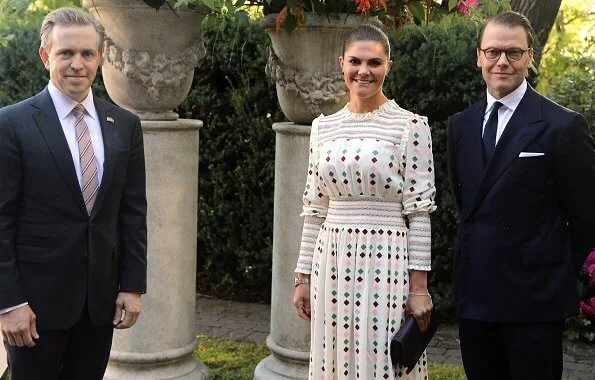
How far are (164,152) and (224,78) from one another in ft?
10.7

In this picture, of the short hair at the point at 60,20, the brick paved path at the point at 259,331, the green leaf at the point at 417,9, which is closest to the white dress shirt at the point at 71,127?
the short hair at the point at 60,20

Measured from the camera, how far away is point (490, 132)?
3.16 meters

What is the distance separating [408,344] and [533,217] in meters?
0.64

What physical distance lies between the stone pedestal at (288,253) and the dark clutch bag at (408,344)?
1.41 m

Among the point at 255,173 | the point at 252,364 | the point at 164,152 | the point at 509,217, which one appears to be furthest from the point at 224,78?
the point at 509,217

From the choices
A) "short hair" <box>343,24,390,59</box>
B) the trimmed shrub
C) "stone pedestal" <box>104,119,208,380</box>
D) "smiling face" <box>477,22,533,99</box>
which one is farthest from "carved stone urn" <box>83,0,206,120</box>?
the trimmed shrub

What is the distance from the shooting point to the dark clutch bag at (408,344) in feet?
9.92

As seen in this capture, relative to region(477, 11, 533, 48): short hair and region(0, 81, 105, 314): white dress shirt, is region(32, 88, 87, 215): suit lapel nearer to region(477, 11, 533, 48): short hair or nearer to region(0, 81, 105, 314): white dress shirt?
region(0, 81, 105, 314): white dress shirt

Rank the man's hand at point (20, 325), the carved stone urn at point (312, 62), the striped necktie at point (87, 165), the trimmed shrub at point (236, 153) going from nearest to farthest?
the man's hand at point (20, 325) → the striped necktie at point (87, 165) → the carved stone urn at point (312, 62) → the trimmed shrub at point (236, 153)

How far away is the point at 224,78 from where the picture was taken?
744 cm

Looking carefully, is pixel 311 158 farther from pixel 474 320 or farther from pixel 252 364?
pixel 252 364

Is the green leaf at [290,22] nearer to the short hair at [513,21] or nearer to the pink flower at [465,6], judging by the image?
the pink flower at [465,6]

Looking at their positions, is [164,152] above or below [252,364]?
above

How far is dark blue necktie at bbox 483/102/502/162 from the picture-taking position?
3.14 m
